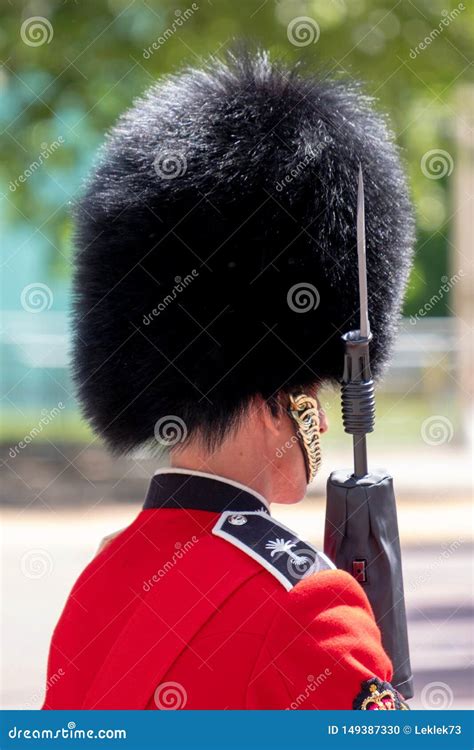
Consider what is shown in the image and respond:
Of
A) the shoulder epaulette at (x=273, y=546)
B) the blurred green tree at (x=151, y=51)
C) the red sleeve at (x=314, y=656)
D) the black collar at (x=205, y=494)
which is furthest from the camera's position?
the blurred green tree at (x=151, y=51)

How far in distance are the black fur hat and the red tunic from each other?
0.68 feet

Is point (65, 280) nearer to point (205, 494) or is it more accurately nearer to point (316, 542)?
point (316, 542)

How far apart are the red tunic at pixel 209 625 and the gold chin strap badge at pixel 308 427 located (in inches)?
5.5

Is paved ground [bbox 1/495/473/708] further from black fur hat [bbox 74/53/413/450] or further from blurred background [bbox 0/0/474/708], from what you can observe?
black fur hat [bbox 74/53/413/450]

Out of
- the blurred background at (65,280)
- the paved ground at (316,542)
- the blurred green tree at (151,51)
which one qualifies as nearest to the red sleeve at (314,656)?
the paved ground at (316,542)

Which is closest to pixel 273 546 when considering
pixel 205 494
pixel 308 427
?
pixel 205 494

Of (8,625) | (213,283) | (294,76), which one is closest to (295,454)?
(213,283)

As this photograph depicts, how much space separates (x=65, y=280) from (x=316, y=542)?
2.63 m

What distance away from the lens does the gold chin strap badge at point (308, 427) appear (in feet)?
6.67

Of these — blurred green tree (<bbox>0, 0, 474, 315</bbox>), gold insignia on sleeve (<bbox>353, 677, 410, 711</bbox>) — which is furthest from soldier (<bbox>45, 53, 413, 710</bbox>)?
blurred green tree (<bbox>0, 0, 474, 315</bbox>)

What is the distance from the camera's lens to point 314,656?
5.49 feet

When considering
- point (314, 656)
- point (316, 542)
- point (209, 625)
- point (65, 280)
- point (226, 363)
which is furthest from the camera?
point (65, 280)

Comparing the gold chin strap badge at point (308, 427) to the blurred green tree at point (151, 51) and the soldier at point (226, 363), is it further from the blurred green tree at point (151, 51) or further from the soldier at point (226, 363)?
the blurred green tree at point (151, 51)

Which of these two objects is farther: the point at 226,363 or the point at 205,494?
the point at 226,363
